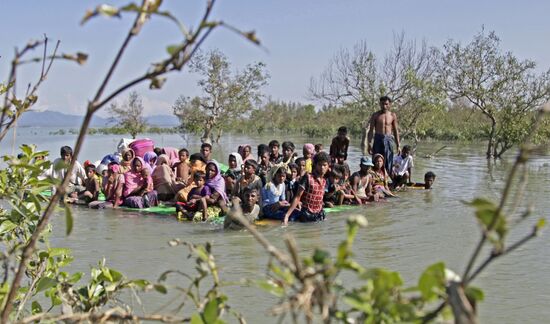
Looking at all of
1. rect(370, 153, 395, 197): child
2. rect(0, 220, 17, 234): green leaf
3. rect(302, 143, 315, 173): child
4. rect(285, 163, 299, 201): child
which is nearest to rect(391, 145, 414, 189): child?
rect(370, 153, 395, 197): child

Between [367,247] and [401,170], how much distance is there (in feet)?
17.6

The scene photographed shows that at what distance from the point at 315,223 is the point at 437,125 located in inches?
1016

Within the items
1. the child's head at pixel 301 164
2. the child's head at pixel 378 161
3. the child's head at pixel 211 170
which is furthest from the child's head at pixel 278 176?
the child's head at pixel 378 161

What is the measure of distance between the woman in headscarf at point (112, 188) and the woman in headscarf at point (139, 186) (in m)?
0.11

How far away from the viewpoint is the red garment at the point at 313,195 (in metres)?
7.88

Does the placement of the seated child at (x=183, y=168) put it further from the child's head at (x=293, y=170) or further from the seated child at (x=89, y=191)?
the child's head at (x=293, y=170)

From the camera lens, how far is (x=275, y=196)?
8148 mm

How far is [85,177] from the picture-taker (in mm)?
10633

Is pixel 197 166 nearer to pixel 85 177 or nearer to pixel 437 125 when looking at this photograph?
pixel 85 177

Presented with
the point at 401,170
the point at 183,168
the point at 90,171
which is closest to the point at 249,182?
the point at 183,168

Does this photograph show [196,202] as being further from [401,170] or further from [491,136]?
[491,136]

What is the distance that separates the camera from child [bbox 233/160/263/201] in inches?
324

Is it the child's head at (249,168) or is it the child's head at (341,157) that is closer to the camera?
the child's head at (249,168)

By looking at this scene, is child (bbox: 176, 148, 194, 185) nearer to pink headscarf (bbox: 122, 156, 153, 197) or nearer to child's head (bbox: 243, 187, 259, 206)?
pink headscarf (bbox: 122, 156, 153, 197)
